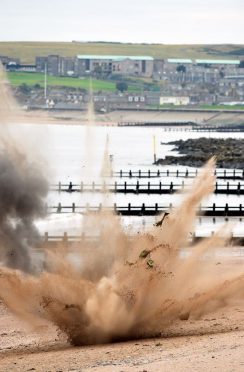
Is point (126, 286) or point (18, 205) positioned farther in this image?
point (18, 205)

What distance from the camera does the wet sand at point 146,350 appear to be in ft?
77.3

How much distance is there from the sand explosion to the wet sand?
0.45m

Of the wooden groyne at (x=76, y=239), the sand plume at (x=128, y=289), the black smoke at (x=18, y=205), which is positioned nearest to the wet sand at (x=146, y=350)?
the sand plume at (x=128, y=289)

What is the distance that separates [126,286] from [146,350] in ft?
8.82

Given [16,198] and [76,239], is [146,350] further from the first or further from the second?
[76,239]

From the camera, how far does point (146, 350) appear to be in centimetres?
2559

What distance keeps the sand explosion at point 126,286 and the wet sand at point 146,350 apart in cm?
45

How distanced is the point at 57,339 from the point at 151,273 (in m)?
2.76

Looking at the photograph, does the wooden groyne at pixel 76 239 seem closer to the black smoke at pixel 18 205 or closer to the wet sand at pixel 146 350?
the black smoke at pixel 18 205

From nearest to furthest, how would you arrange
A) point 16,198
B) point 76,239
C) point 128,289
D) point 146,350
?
point 146,350
point 128,289
point 16,198
point 76,239

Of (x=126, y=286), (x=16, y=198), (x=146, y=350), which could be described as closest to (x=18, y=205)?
(x=16, y=198)

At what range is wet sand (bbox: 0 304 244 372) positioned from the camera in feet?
77.3

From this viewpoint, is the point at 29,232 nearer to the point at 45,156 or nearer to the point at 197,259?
the point at 45,156

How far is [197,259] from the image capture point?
3103 centimetres
